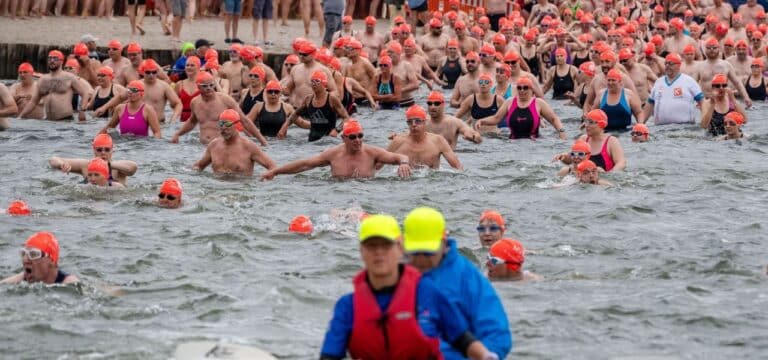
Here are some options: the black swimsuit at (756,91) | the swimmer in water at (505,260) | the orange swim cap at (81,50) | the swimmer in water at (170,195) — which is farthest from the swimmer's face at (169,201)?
the black swimsuit at (756,91)

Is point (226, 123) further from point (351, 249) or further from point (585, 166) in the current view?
point (585, 166)

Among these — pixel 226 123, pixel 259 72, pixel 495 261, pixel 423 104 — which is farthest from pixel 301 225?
pixel 423 104

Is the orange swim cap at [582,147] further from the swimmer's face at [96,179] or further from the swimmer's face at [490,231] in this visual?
the swimmer's face at [96,179]

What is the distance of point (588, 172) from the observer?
615 inches

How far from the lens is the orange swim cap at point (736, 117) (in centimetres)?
1988

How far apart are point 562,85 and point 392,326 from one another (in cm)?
1857

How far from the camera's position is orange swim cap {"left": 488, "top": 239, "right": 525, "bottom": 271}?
37.9 ft

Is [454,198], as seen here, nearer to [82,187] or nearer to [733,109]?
[82,187]

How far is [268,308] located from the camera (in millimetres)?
11289

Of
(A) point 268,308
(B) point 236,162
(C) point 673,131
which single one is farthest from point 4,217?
(C) point 673,131

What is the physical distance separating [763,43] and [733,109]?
264 inches

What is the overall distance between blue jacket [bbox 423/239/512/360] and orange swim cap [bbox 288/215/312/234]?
6.63m

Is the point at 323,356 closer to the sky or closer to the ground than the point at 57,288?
closer to the sky

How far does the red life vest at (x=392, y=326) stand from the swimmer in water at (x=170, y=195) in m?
7.79
